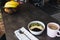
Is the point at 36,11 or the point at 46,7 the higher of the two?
the point at 36,11

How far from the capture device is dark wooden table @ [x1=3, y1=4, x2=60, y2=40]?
2.93ft

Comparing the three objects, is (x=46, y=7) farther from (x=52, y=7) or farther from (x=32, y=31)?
(x=32, y=31)

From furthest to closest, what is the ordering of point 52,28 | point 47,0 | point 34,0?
point 47,0 < point 34,0 < point 52,28

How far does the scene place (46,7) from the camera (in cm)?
186

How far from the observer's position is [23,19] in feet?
3.43

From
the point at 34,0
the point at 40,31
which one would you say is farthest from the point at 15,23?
the point at 34,0

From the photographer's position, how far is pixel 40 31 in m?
0.87

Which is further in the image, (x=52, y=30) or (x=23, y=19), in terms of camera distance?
Answer: (x=23, y=19)

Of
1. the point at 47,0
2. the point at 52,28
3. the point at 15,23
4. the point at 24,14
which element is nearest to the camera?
the point at 52,28

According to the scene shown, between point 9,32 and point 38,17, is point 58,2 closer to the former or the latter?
point 38,17

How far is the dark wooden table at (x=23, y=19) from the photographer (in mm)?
892

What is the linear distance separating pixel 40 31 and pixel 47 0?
1.14 m

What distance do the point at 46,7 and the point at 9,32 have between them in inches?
42.0

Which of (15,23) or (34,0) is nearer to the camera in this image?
(15,23)
